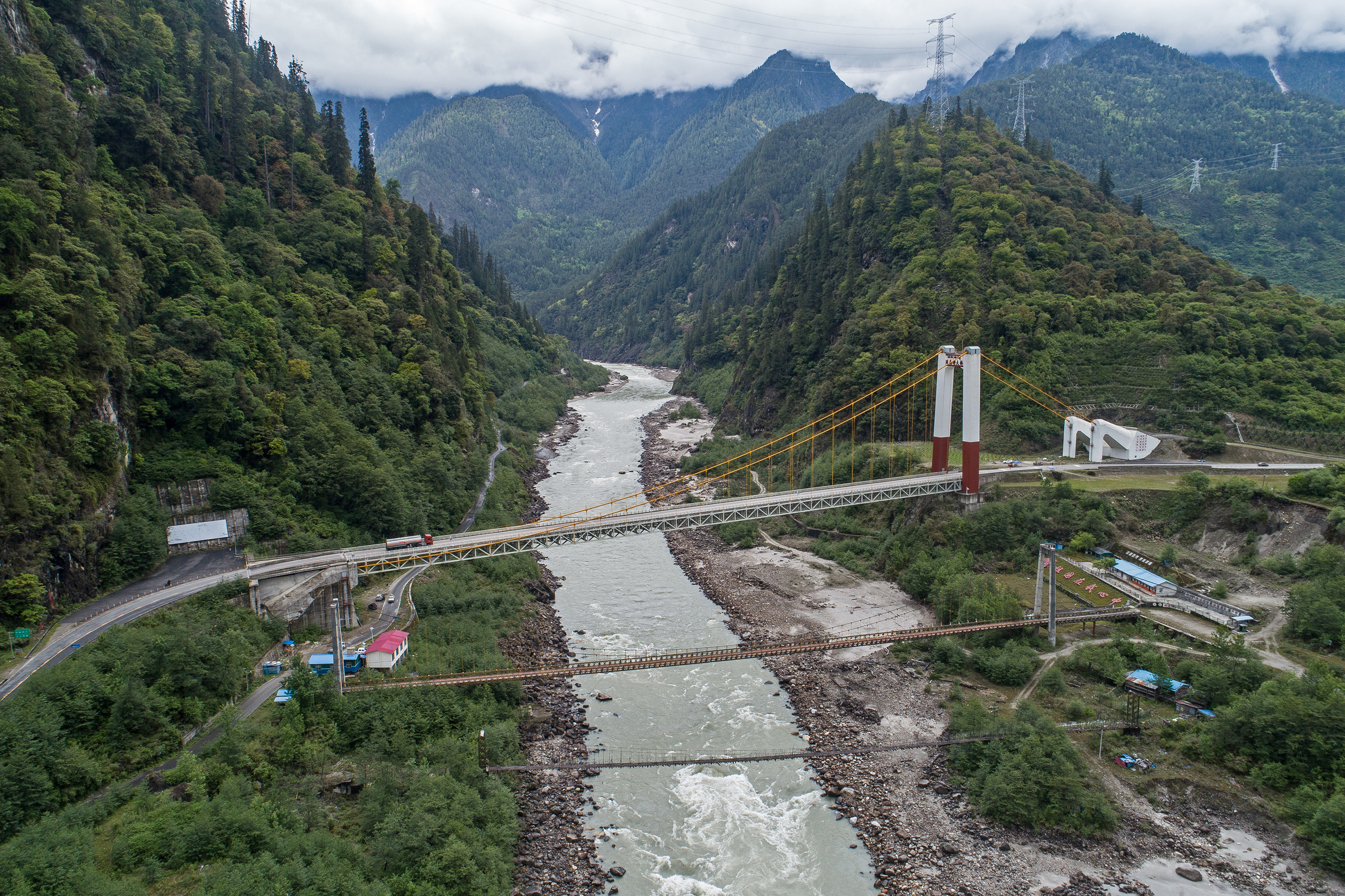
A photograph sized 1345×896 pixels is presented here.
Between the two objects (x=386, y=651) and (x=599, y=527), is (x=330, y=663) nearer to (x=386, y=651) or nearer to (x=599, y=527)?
(x=386, y=651)

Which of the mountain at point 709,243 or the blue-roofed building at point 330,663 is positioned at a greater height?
the mountain at point 709,243

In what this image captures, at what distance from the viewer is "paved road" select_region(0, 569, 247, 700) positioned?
2009cm

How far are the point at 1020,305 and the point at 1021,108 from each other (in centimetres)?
6225

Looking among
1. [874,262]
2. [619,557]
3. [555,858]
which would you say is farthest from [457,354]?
[555,858]

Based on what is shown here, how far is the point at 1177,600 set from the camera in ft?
94.0

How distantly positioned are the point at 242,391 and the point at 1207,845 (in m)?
34.9

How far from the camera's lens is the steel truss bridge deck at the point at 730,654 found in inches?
932

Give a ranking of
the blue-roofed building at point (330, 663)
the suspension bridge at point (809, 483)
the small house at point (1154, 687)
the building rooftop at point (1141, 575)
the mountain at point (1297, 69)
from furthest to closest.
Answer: the mountain at point (1297, 69) → the building rooftop at point (1141, 575) → the suspension bridge at point (809, 483) → the small house at point (1154, 687) → the blue-roofed building at point (330, 663)

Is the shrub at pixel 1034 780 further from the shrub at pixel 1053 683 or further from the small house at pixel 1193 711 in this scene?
the small house at pixel 1193 711

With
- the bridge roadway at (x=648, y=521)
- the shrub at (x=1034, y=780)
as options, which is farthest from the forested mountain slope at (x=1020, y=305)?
the shrub at (x=1034, y=780)

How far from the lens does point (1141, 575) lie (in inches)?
1184

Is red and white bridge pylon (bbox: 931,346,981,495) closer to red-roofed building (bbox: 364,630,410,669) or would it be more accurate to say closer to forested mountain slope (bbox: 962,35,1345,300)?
red-roofed building (bbox: 364,630,410,669)

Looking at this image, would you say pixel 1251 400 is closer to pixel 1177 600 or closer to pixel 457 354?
pixel 1177 600

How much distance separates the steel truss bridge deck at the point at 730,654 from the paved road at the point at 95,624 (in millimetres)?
6725
